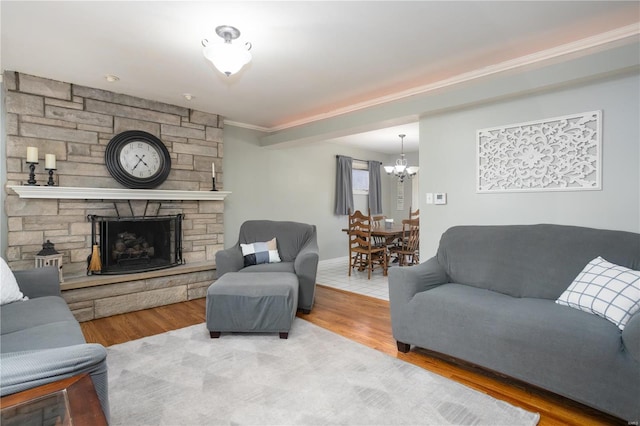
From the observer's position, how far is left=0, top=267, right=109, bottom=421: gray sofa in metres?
0.96

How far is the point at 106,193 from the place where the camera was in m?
3.49

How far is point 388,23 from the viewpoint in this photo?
89.0 inches

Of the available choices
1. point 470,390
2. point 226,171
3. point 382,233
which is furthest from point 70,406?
point 382,233

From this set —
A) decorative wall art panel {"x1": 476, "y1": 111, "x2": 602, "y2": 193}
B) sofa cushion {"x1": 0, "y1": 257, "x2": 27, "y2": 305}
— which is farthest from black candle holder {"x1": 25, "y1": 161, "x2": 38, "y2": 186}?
decorative wall art panel {"x1": 476, "y1": 111, "x2": 602, "y2": 193}

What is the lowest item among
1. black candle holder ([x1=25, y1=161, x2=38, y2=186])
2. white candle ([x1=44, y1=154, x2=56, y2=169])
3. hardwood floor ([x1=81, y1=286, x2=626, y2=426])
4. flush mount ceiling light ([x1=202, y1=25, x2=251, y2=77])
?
hardwood floor ([x1=81, y1=286, x2=626, y2=426])

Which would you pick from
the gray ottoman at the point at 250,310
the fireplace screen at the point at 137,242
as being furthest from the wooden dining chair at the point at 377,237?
the fireplace screen at the point at 137,242

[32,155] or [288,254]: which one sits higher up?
[32,155]

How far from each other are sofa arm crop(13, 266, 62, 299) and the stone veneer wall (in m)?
0.90

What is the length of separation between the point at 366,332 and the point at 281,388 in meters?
1.11

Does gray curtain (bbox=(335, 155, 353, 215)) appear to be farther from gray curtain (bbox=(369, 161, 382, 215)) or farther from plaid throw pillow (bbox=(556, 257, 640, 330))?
plaid throw pillow (bbox=(556, 257, 640, 330))

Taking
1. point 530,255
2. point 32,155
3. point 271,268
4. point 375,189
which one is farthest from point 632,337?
point 375,189

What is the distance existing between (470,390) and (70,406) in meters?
2.00

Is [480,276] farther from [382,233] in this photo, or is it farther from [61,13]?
[61,13]

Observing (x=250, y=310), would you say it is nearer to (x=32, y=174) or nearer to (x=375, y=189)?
(x=32, y=174)
